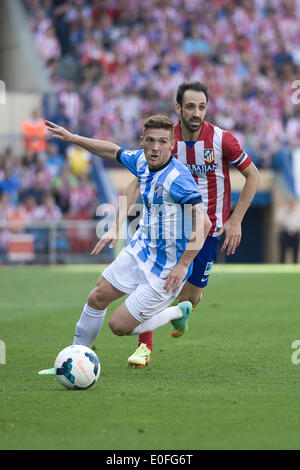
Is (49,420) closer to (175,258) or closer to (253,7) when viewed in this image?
(175,258)

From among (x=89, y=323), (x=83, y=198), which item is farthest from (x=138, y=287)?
(x=83, y=198)

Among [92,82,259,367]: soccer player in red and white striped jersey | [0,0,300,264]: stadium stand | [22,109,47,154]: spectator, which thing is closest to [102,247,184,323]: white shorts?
[92,82,259,367]: soccer player in red and white striped jersey

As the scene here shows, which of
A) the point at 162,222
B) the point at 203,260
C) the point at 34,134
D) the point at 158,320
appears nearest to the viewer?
the point at 162,222

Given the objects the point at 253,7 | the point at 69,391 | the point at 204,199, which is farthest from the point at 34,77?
the point at 69,391

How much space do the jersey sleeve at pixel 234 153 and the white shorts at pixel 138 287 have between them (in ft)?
4.77

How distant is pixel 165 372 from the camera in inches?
283

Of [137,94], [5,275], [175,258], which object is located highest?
[137,94]

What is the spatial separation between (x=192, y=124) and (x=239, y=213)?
0.87 m

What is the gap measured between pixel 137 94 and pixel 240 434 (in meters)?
20.4

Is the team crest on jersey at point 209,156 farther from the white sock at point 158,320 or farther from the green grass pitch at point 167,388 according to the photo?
the green grass pitch at point 167,388

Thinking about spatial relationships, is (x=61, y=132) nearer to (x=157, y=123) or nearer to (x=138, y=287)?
(x=157, y=123)

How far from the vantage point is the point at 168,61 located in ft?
84.3

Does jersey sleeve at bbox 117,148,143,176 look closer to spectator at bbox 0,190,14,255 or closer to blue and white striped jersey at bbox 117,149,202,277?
blue and white striped jersey at bbox 117,149,202,277

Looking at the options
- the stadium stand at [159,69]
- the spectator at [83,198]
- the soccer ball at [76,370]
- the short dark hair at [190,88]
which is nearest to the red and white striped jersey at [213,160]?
the short dark hair at [190,88]
